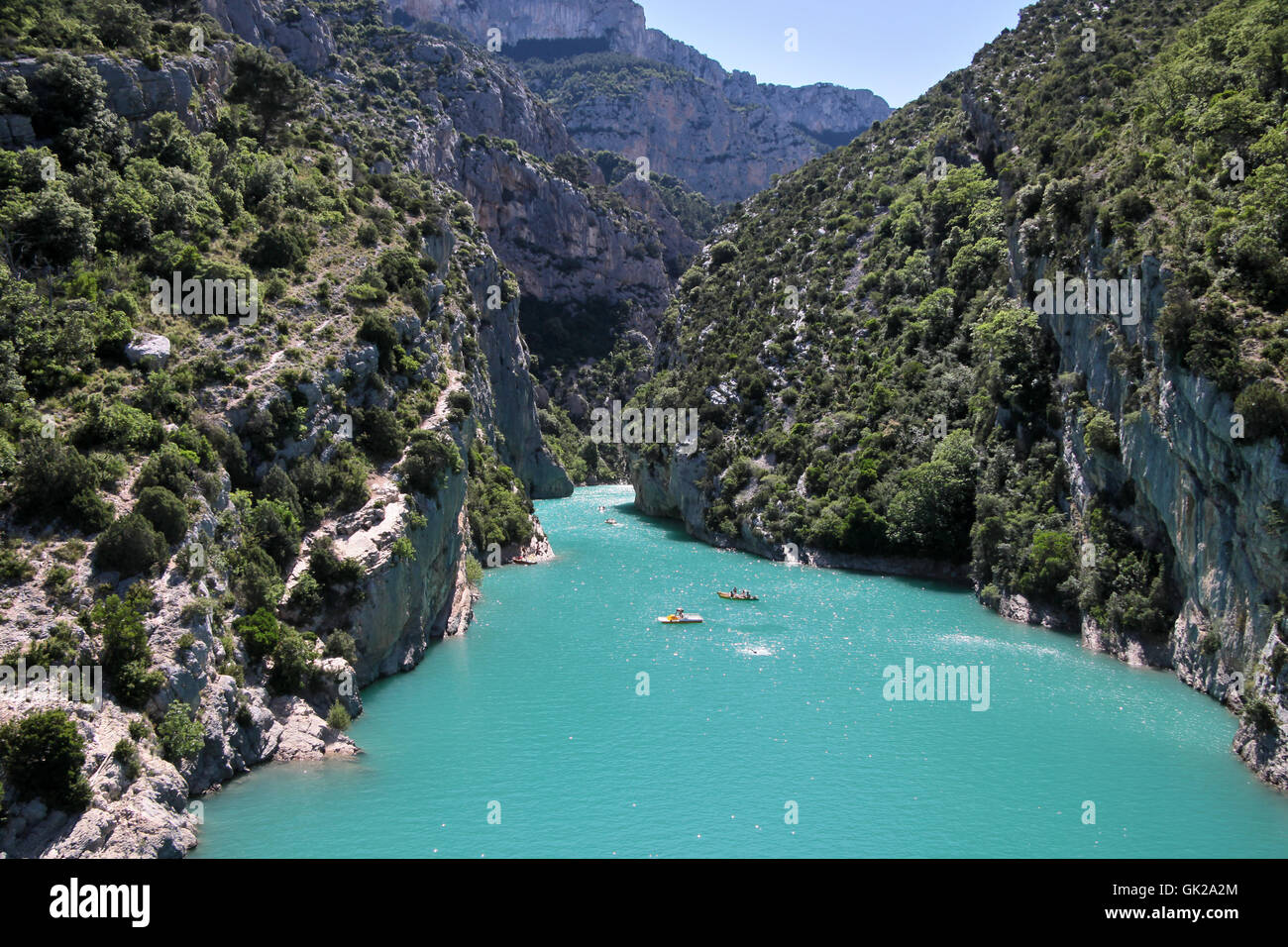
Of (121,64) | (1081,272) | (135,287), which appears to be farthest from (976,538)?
(121,64)

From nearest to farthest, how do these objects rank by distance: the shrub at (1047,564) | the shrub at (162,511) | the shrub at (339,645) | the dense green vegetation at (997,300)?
the shrub at (162,511)
the shrub at (339,645)
the dense green vegetation at (997,300)
the shrub at (1047,564)

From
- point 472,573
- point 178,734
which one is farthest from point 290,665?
point 472,573

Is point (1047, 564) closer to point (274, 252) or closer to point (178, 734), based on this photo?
point (178, 734)

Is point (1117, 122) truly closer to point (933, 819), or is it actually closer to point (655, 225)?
point (933, 819)

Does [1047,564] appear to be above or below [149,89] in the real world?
below

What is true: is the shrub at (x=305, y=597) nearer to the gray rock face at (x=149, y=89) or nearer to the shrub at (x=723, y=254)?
the gray rock face at (x=149, y=89)

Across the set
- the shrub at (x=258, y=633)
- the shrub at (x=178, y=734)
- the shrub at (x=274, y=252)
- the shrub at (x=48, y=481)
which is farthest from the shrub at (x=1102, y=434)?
the shrub at (x=48, y=481)

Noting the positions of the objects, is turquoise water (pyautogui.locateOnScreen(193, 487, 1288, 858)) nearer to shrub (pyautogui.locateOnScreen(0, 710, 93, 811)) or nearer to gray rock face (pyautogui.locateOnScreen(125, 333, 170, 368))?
shrub (pyautogui.locateOnScreen(0, 710, 93, 811))
